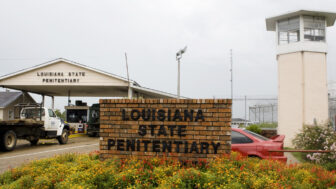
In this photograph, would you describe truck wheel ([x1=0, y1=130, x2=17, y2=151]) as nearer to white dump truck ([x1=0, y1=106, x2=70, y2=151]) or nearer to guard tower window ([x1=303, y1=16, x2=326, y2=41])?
white dump truck ([x1=0, y1=106, x2=70, y2=151])

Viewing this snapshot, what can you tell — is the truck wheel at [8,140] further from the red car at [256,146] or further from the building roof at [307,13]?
the building roof at [307,13]

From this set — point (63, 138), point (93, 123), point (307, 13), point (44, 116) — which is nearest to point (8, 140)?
point (44, 116)

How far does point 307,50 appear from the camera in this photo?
15.8m

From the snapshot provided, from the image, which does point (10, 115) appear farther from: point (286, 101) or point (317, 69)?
Result: point (317, 69)

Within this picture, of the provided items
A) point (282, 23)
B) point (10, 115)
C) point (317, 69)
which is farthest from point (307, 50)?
point (10, 115)

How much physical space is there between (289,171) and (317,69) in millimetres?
12583

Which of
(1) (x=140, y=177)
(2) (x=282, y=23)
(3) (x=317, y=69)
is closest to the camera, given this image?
(1) (x=140, y=177)

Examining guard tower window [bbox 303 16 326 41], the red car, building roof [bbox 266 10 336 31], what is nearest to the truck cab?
the red car

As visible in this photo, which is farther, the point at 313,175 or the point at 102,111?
the point at 102,111

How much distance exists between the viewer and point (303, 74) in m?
15.8

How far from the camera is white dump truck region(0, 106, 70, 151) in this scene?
13242 mm

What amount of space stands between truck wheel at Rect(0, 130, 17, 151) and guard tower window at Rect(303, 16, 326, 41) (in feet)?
53.9

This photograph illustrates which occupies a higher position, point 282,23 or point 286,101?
point 282,23

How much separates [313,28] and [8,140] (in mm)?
17319
